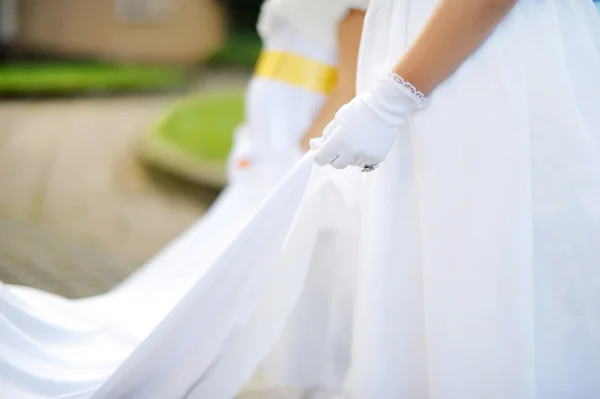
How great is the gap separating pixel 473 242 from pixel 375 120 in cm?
21

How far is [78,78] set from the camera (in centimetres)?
495

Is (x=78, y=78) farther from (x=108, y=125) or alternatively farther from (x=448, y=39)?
(x=448, y=39)

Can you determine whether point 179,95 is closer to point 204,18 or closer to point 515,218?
point 204,18

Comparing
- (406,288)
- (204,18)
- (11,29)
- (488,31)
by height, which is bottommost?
(406,288)

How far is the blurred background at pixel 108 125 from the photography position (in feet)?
7.63

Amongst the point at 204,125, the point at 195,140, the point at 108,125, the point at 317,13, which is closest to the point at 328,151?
the point at 317,13

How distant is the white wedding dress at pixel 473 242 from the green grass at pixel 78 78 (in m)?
3.92

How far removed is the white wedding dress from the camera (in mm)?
925

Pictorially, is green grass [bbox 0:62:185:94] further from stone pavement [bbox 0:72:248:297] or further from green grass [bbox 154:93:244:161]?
green grass [bbox 154:93:244:161]

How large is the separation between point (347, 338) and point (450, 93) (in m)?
0.56

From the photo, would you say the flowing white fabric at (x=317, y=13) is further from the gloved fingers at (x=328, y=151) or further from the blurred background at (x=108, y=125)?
the blurred background at (x=108, y=125)

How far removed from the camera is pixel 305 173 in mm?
1032

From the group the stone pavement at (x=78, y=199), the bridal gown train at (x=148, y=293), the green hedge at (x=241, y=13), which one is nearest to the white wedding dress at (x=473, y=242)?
the bridal gown train at (x=148, y=293)

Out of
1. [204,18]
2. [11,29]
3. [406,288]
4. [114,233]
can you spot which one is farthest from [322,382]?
[204,18]
